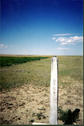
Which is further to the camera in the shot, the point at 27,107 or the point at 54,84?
the point at 27,107

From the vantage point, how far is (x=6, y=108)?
363 centimetres

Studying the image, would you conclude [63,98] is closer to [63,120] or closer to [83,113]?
[83,113]

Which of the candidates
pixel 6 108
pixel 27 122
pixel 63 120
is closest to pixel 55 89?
pixel 63 120

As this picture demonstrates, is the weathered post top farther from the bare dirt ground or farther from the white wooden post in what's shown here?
the bare dirt ground

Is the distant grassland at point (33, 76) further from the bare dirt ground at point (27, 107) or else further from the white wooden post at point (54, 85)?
the white wooden post at point (54, 85)

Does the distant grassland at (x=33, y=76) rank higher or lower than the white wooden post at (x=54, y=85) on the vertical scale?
lower

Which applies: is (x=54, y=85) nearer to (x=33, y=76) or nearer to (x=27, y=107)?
(x=27, y=107)

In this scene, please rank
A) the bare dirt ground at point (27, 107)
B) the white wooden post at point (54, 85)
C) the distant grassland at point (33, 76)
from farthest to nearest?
1. the distant grassland at point (33, 76)
2. the bare dirt ground at point (27, 107)
3. the white wooden post at point (54, 85)

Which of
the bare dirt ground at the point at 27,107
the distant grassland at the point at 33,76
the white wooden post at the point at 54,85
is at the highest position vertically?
the white wooden post at the point at 54,85

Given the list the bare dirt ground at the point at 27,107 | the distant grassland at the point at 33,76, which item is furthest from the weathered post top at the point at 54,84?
the distant grassland at the point at 33,76

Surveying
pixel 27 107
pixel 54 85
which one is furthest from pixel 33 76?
pixel 54 85

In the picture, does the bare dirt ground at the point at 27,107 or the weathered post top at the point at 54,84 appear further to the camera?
the bare dirt ground at the point at 27,107

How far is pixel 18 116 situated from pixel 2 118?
401 mm

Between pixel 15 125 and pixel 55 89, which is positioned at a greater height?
pixel 55 89
